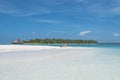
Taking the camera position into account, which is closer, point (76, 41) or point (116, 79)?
point (116, 79)

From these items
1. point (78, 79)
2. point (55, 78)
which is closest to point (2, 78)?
point (55, 78)

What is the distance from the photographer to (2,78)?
4.66 m

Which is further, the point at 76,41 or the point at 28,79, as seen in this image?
the point at 76,41

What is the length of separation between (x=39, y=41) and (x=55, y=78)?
8254 cm

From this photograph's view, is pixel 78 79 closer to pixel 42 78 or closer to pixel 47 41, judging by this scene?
pixel 42 78

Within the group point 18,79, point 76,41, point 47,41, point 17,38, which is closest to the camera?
point 18,79

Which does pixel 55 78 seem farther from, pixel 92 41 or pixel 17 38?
pixel 92 41

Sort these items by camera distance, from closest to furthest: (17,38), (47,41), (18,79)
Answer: (18,79)
(17,38)
(47,41)

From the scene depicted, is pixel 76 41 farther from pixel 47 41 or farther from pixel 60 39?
pixel 47 41

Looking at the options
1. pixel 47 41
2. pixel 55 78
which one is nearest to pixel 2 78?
pixel 55 78

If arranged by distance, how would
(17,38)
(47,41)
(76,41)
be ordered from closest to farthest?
(17,38), (47,41), (76,41)

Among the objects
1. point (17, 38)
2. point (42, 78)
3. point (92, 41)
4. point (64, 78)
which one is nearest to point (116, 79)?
point (64, 78)

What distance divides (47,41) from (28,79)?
8216 cm

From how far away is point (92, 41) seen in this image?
10462 centimetres
